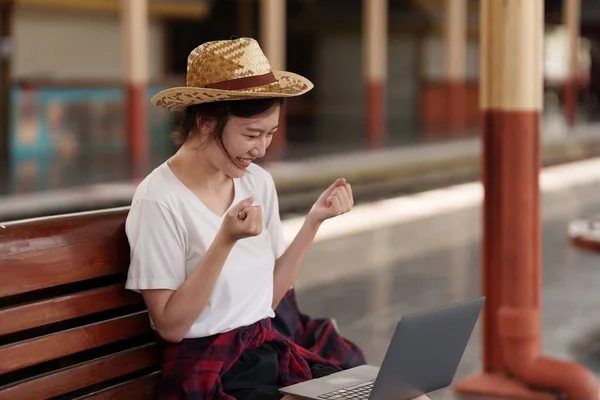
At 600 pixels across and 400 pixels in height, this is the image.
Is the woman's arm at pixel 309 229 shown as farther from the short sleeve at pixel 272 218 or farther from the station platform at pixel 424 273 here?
the station platform at pixel 424 273

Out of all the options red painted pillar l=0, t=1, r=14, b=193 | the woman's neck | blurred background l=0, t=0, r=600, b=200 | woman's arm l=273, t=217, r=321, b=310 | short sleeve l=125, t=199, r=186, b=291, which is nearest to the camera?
short sleeve l=125, t=199, r=186, b=291

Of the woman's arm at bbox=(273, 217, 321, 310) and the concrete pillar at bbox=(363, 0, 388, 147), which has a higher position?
the woman's arm at bbox=(273, 217, 321, 310)

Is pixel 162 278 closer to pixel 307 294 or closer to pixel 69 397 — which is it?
pixel 69 397

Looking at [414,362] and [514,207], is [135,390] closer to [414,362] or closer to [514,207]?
[414,362]

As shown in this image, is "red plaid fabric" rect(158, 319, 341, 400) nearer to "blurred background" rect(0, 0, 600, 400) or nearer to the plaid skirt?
the plaid skirt

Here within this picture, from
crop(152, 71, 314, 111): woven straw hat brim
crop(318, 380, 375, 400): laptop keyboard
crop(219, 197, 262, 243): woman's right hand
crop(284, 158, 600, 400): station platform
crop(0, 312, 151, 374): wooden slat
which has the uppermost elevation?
crop(152, 71, 314, 111): woven straw hat brim

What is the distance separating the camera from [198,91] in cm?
247

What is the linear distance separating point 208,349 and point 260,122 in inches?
20.6

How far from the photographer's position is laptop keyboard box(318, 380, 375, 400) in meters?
2.45

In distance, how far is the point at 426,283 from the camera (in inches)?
268

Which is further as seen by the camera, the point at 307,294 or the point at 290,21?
the point at 290,21

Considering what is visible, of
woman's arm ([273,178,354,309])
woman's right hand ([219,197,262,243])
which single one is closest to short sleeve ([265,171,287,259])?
woman's arm ([273,178,354,309])

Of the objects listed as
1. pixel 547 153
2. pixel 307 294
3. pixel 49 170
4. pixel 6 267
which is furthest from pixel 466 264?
pixel 547 153

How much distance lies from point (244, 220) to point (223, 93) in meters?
0.33
